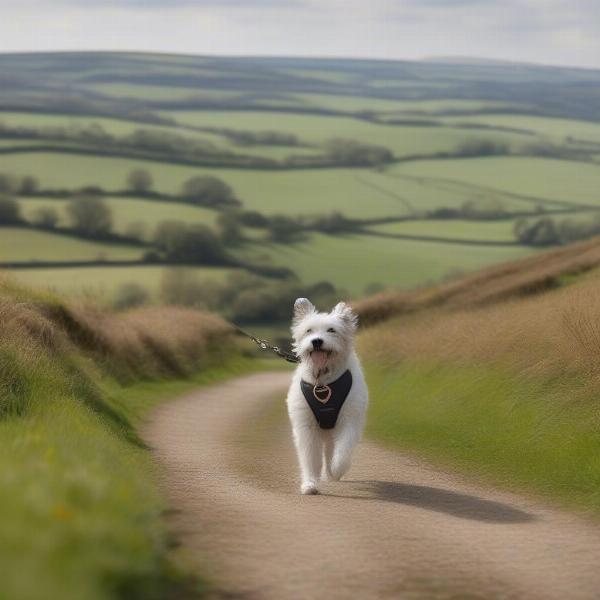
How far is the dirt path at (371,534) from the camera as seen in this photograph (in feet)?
28.2

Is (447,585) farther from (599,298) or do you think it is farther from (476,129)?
(476,129)

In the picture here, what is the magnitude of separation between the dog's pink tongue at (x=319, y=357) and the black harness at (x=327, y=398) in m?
0.26

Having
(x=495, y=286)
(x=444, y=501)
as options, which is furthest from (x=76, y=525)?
(x=495, y=286)

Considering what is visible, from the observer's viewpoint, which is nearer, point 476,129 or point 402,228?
point 402,228

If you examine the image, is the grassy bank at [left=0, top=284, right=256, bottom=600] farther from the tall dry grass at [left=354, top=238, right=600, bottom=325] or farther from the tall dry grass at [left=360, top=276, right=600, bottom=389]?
the tall dry grass at [left=354, top=238, right=600, bottom=325]

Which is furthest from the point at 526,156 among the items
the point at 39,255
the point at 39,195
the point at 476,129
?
the point at 39,255

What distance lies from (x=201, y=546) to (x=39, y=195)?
7713cm

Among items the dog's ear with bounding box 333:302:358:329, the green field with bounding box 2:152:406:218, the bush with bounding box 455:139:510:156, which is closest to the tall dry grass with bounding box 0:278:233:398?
the dog's ear with bounding box 333:302:358:329

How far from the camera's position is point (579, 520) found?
1270 centimetres

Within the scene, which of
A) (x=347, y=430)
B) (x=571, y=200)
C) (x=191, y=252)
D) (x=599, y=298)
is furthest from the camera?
(x=571, y=200)

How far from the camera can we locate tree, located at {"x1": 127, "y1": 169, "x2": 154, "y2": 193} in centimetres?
9000

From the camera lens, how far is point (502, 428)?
18359 millimetres

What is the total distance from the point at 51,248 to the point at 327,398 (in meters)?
59.0

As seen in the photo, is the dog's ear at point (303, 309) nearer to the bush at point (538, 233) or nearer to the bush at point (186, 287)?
the bush at point (186, 287)
